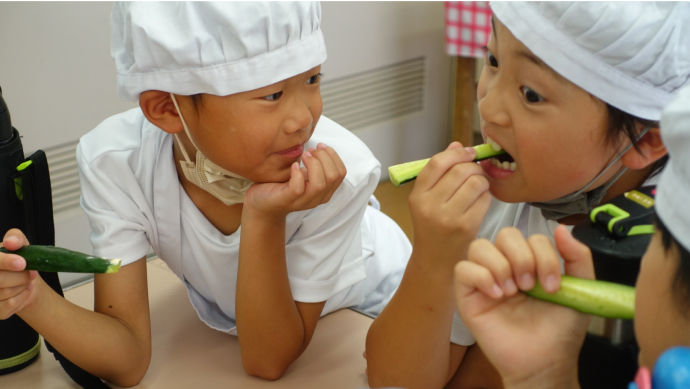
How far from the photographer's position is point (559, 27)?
76 centimetres

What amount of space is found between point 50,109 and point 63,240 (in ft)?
1.25

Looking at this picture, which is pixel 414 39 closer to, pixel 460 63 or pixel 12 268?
pixel 460 63

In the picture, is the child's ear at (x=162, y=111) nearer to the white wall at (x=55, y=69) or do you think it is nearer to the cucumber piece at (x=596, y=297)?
the cucumber piece at (x=596, y=297)

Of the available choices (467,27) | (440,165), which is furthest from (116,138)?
(467,27)

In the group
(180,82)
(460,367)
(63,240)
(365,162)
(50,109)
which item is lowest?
(63,240)

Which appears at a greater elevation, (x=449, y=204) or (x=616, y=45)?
(x=616, y=45)

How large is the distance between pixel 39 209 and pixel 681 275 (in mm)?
885

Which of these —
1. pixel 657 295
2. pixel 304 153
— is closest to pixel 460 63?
pixel 304 153

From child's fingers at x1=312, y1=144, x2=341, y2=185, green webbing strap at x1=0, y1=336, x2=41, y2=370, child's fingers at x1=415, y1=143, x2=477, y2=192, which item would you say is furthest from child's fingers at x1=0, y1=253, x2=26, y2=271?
child's fingers at x1=415, y1=143, x2=477, y2=192

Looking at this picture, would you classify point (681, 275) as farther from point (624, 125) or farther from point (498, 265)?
point (624, 125)

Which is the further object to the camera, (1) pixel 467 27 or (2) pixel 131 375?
(1) pixel 467 27

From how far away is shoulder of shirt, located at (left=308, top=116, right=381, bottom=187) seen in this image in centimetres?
108

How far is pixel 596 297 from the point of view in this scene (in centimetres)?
54

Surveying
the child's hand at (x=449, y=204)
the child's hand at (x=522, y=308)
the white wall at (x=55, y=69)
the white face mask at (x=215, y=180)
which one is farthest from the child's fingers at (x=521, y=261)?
the white wall at (x=55, y=69)
